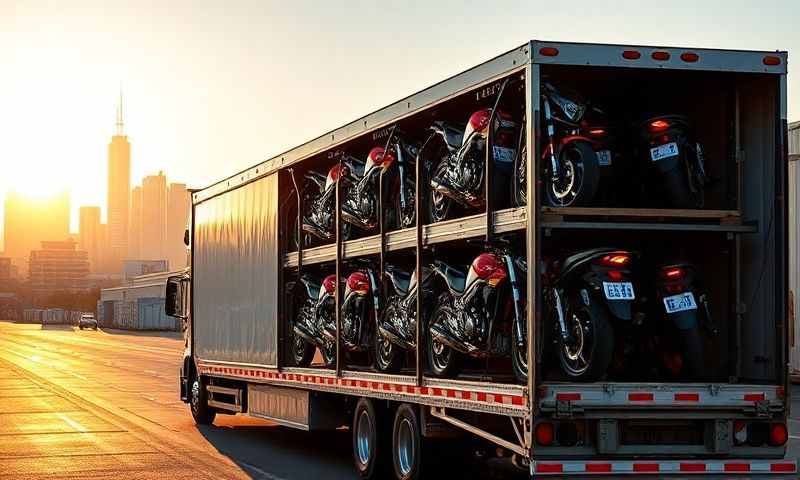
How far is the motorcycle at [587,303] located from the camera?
10180mm

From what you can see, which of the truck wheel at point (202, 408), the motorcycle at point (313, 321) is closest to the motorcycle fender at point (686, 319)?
the motorcycle at point (313, 321)

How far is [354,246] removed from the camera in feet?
47.2

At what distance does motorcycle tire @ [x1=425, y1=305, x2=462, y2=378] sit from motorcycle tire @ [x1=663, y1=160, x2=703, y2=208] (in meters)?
2.37

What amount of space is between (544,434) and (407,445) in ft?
10.2

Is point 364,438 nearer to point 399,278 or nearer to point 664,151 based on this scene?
point 399,278

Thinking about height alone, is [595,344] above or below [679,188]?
below

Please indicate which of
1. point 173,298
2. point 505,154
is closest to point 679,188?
point 505,154

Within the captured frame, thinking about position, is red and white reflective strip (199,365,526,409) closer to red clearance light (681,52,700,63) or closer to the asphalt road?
the asphalt road

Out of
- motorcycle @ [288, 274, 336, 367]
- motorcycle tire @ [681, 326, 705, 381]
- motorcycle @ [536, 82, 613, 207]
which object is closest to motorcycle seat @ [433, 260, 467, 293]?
motorcycle @ [536, 82, 613, 207]

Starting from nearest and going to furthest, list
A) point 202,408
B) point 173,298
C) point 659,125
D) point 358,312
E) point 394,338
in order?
point 659,125
point 394,338
point 358,312
point 202,408
point 173,298

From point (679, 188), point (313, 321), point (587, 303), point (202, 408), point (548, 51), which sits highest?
point (548, 51)

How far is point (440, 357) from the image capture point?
1226 cm

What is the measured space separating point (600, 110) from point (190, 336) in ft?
39.5

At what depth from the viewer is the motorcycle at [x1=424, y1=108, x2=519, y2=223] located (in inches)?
445
